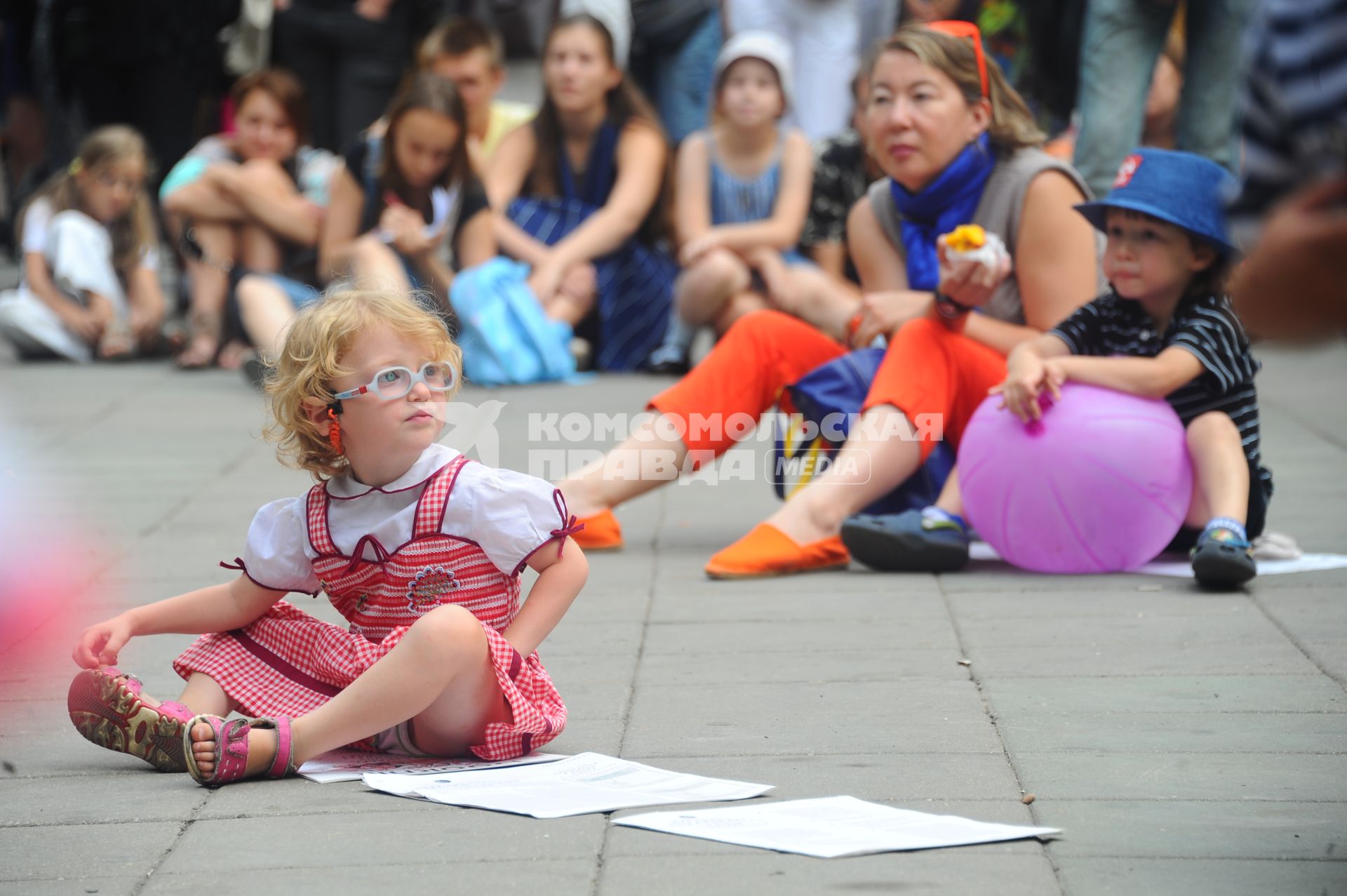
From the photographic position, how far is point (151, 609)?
3.08 m

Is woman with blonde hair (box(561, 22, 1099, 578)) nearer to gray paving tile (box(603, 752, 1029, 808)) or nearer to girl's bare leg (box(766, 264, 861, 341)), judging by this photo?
gray paving tile (box(603, 752, 1029, 808))

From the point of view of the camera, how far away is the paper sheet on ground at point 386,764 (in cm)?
296

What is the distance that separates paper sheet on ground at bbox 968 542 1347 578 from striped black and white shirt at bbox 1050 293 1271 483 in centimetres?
22

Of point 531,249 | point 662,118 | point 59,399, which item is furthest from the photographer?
point 662,118

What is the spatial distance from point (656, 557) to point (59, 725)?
1.90 m

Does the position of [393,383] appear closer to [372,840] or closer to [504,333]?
[372,840]

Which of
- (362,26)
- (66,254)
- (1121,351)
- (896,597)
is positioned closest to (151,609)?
(896,597)

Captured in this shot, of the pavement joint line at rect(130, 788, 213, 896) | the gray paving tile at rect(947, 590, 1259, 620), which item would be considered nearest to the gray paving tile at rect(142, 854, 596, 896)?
the pavement joint line at rect(130, 788, 213, 896)

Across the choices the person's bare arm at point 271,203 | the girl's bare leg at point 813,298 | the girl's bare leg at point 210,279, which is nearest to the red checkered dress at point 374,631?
the girl's bare leg at point 813,298

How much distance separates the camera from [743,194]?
27.7 feet

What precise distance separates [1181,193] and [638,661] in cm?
176

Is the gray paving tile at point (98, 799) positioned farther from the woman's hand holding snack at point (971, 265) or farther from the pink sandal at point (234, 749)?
the woman's hand holding snack at point (971, 265)

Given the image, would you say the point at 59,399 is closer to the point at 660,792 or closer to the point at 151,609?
the point at 151,609

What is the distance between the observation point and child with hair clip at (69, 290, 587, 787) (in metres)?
3.01
